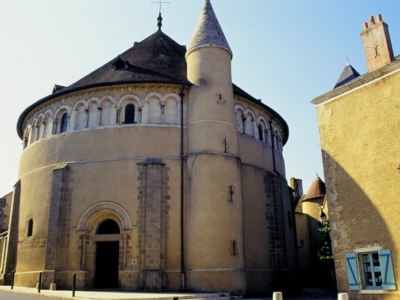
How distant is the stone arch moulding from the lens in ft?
67.4

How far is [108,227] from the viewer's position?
69.7 ft

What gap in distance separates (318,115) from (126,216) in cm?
1026

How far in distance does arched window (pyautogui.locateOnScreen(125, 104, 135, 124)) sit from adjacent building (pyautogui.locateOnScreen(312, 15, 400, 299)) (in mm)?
10336

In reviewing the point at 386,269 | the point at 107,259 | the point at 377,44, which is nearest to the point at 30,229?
the point at 107,259

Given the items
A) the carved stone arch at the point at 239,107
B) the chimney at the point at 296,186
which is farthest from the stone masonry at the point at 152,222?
the chimney at the point at 296,186

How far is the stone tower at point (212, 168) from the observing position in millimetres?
19422

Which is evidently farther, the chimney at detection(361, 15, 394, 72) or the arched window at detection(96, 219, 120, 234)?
the arched window at detection(96, 219, 120, 234)

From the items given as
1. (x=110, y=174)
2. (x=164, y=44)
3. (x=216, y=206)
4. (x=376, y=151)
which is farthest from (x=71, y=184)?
(x=376, y=151)

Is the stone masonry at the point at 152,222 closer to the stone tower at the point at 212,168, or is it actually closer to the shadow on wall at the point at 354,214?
the stone tower at the point at 212,168

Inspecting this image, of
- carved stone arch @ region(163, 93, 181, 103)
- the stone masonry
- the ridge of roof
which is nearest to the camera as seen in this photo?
the stone masonry

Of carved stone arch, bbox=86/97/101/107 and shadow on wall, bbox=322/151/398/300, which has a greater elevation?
carved stone arch, bbox=86/97/101/107

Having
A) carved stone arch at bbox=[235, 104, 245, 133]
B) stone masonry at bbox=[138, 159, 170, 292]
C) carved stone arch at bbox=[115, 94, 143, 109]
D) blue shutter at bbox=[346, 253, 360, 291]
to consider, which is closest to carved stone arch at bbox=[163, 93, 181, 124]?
carved stone arch at bbox=[115, 94, 143, 109]

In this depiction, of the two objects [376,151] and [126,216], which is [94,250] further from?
[376,151]

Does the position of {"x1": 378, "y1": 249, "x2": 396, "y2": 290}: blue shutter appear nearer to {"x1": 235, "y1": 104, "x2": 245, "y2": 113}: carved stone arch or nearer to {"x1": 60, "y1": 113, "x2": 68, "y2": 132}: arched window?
{"x1": 235, "y1": 104, "x2": 245, "y2": 113}: carved stone arch
